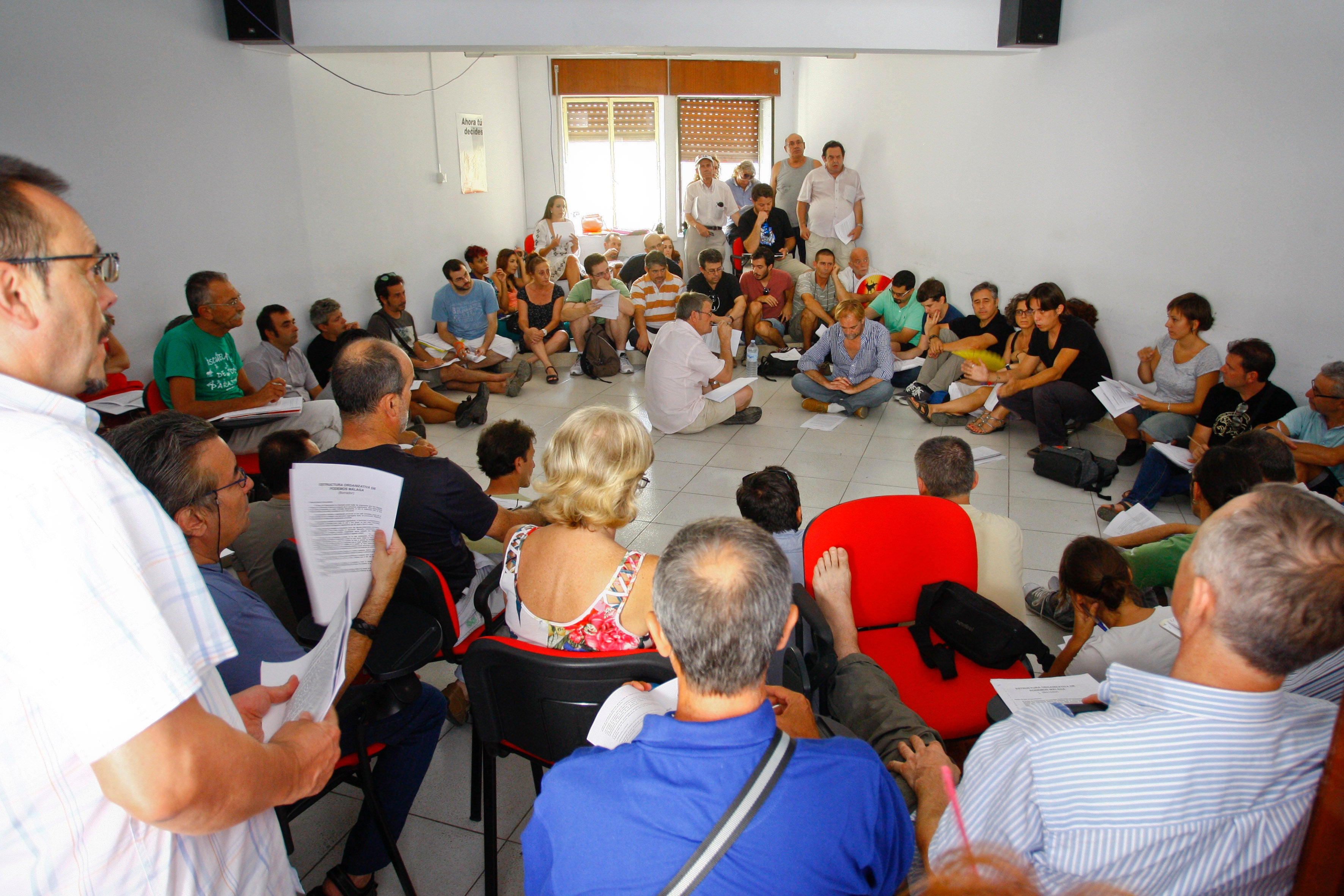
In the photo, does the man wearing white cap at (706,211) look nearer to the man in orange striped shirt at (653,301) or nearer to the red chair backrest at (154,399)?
the man in orange striped shirt at (653,301)

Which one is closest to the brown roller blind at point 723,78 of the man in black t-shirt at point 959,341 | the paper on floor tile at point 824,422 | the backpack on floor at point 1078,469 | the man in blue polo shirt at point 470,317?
the man in blue polo shirt at point 470,317

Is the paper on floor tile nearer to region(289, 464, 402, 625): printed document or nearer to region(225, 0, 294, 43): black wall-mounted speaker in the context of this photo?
region(289, 464, 402, 625): printed document

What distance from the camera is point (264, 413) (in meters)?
3.85

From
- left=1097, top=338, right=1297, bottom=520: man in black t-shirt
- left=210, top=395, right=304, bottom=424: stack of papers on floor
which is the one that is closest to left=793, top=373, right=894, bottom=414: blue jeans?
left=1097, top=338, right=1297, bottom=520: man in black t-shirt

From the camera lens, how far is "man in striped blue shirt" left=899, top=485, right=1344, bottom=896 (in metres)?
0.99

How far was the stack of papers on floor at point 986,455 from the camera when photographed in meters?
4.79

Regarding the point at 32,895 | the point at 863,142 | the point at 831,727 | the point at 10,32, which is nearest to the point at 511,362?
the point at 10,32

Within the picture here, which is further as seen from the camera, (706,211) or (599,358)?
(706,211)

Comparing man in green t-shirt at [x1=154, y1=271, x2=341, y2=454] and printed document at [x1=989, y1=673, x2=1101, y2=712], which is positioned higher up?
man in green t-shirt at [x1=154, y1=271, x2=341, y2=454]

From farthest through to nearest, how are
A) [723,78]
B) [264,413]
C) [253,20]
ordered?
[723,78] < [253,20] < [264,413]

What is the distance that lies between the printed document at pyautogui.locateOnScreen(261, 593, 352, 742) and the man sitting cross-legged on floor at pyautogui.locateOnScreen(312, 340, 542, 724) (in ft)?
2.49

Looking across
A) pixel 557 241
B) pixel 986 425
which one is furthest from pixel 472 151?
pixel 986 425

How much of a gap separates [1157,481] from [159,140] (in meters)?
5.75

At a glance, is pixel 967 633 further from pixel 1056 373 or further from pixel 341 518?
pixel 1056 373
